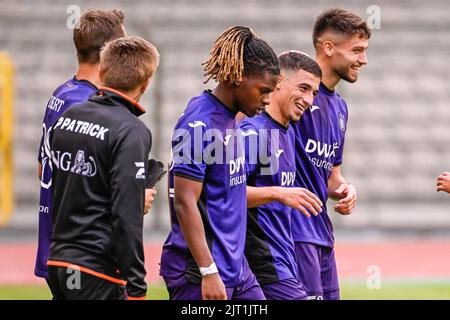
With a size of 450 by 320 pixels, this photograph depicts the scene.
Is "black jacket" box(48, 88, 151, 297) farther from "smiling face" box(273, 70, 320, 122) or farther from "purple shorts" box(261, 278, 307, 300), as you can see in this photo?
"smiling face" box(273, 70, 320, 122)

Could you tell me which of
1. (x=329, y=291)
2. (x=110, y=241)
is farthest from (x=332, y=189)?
(x=110, y=241)

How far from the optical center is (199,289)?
5250 mm

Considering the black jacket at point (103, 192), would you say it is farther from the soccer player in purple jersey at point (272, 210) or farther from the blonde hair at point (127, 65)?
the soccer player in purple jersey at point (272, 210)

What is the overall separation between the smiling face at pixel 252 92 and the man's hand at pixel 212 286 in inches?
38.3

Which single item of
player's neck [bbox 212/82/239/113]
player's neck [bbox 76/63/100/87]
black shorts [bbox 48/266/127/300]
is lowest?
black shorts [bbox 48/266/127/300]

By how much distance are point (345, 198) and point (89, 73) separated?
2049mm

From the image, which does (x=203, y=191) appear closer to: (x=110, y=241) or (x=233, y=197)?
(x=233, y=197)

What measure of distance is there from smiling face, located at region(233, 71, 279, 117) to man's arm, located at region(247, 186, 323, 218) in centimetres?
51

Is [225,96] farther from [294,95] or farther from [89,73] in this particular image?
[89,73]

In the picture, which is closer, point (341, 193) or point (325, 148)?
point (325, 148)

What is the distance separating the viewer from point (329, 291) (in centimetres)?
675

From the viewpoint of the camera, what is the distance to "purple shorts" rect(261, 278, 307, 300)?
235 inches

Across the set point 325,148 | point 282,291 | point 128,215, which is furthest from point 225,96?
point 325,148

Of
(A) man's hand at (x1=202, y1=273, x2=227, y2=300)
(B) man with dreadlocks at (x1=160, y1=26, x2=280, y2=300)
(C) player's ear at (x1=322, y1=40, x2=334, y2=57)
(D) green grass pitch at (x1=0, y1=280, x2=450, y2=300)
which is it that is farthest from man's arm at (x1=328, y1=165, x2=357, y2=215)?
(D) green grass pitch at (x1=0, y1=280, x2=450, y2=300)
